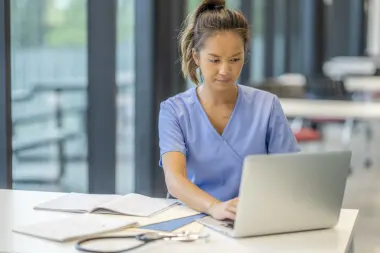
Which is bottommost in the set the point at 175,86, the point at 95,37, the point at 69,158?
the point at 69,158

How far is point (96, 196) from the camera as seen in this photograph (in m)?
2.58

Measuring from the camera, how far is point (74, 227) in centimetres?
218

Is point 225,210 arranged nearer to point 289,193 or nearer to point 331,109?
point 289,193

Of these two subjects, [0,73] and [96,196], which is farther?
[0,73]

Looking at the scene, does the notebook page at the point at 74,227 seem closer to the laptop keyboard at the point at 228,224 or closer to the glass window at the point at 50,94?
the laptop keyboard at the point at 228,224

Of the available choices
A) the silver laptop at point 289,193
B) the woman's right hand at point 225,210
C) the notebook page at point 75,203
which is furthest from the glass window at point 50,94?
the silver laptop at point 289,193

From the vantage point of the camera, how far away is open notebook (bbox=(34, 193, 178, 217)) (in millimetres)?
2383

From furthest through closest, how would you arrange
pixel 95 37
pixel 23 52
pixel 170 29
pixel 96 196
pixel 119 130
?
pixel 170 29 → pixel 119 130 → pixel 95 37 → pixel 23 52 → pixel 96 196

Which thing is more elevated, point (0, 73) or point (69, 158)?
point (0, 73)

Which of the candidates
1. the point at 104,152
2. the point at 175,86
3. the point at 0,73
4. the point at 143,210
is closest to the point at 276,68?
the point at 175,86

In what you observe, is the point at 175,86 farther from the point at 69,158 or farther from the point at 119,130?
the point at 69,158

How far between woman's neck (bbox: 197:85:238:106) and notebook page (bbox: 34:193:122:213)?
1.50 ft

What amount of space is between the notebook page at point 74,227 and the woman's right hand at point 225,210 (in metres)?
0.24

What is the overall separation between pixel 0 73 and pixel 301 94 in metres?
3.83
